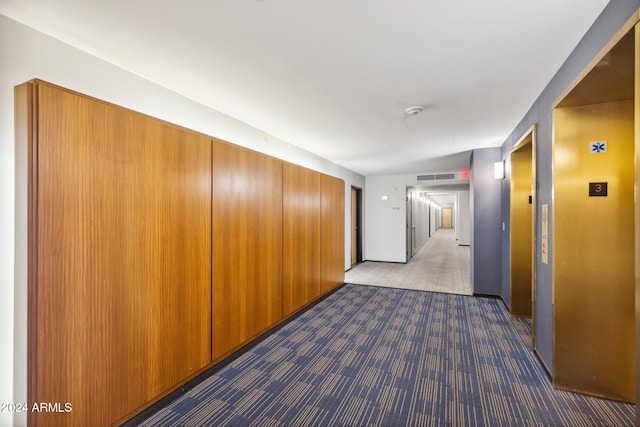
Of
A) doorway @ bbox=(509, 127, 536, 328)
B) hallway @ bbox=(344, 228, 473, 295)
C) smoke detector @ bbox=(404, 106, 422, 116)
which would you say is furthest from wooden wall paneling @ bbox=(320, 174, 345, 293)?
doorway @ bbox=(509, 127, 536, 328)

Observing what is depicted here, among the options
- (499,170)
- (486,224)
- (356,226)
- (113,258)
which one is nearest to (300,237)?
(113,258)

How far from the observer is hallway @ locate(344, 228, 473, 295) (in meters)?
5.77

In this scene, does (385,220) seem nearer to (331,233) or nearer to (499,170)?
(331,233)

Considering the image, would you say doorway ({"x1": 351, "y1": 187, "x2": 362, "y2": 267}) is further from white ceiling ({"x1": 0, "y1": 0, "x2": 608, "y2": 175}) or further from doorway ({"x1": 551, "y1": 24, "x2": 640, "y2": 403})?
doorway ({"x1": 551, "y1": 24, "x2": 640, "y2": 403})

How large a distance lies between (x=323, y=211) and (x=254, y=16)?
139 inches

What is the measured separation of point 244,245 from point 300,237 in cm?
127

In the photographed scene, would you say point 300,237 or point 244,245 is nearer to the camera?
point 244,245

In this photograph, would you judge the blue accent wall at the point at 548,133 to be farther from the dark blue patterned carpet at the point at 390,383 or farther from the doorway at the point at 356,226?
the doorway at the point at 356,226

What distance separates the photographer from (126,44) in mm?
2004

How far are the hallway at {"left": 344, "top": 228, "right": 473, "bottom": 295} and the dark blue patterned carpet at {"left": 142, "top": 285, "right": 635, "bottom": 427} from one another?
6.10 feet

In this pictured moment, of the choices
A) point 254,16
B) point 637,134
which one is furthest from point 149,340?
point 637,134

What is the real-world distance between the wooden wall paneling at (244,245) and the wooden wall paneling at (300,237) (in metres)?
0.18

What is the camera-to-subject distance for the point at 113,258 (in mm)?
1870

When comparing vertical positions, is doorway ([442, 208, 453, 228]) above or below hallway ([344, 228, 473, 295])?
above
